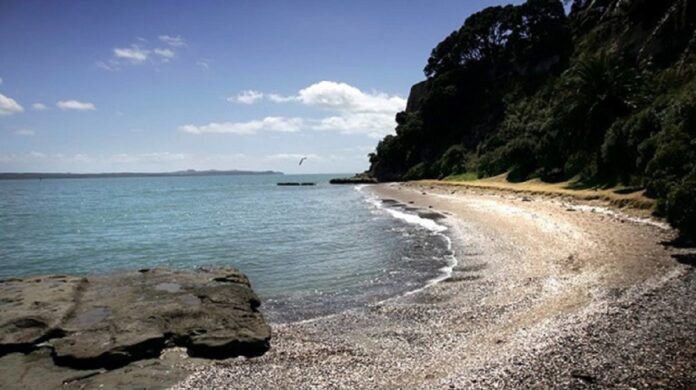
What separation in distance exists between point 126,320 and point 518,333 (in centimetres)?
869

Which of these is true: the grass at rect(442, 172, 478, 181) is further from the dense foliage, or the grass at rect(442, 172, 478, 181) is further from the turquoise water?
the turquoise water

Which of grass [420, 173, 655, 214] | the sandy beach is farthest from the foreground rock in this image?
grass [420, 173, 655, 214]

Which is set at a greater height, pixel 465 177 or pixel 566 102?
pixel 566 102

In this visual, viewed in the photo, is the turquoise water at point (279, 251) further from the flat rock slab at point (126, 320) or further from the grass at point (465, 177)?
the grass at point (465, 177)

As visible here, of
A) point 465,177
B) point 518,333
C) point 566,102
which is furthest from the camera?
point 465,177

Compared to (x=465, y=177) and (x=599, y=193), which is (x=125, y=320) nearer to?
(x=599, y=193)

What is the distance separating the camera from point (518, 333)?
9289 millimetres

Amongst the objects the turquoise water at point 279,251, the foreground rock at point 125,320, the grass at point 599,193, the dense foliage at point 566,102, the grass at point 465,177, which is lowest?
the turquoise water at point 279,251

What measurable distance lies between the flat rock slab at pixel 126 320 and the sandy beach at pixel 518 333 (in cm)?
85

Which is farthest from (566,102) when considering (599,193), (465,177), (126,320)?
(126,320)

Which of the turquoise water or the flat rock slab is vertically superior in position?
the flat rock slab

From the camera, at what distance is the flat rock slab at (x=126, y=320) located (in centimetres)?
919

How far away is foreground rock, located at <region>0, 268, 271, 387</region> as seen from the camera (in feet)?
30.1

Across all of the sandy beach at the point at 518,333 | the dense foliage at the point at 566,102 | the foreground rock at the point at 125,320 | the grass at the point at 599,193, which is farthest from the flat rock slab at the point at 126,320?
the grass at the point at 599,193
